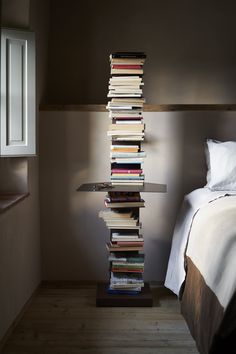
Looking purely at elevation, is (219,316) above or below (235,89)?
below

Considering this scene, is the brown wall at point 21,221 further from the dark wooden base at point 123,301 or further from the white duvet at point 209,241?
the white duvet at point 209,241

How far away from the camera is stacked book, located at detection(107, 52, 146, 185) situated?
12.0 feet

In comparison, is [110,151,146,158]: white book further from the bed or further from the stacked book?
the bed

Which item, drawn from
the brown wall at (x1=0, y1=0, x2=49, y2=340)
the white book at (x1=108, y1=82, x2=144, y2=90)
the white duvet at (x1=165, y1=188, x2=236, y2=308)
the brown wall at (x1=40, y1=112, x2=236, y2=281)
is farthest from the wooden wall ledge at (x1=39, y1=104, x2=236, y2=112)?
the white duvet at (x1=165, y1=188, x2=236, y2=308)

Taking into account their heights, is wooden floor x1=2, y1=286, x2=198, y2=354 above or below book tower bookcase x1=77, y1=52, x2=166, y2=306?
below

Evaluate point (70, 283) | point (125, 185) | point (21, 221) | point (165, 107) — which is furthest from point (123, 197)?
point (70, 283)

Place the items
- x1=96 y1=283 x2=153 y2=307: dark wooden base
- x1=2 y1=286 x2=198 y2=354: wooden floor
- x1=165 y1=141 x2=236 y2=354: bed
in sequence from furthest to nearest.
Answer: x1=96 y1=283 x2=153 y2=307: dark wooden base, x1=2 y1=286 x2=198 y2=354: wooden floor, x1=165 y1=141 x2=236 y2=354: bed

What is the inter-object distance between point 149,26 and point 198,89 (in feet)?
2.30

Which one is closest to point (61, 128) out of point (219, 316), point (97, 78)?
point (97, 78)

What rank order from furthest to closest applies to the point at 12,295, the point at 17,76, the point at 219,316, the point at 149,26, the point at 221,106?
the point at 149,26
the point at 221,106
the point at 17,76
the point at 12,295
the point at 219,316

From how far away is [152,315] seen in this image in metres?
3.61

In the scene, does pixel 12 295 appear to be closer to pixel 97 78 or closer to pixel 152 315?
pixel 152 315

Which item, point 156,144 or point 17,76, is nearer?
point 17,76

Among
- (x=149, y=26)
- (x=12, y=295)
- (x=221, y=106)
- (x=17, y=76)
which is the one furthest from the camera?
(x=149, y=26)
